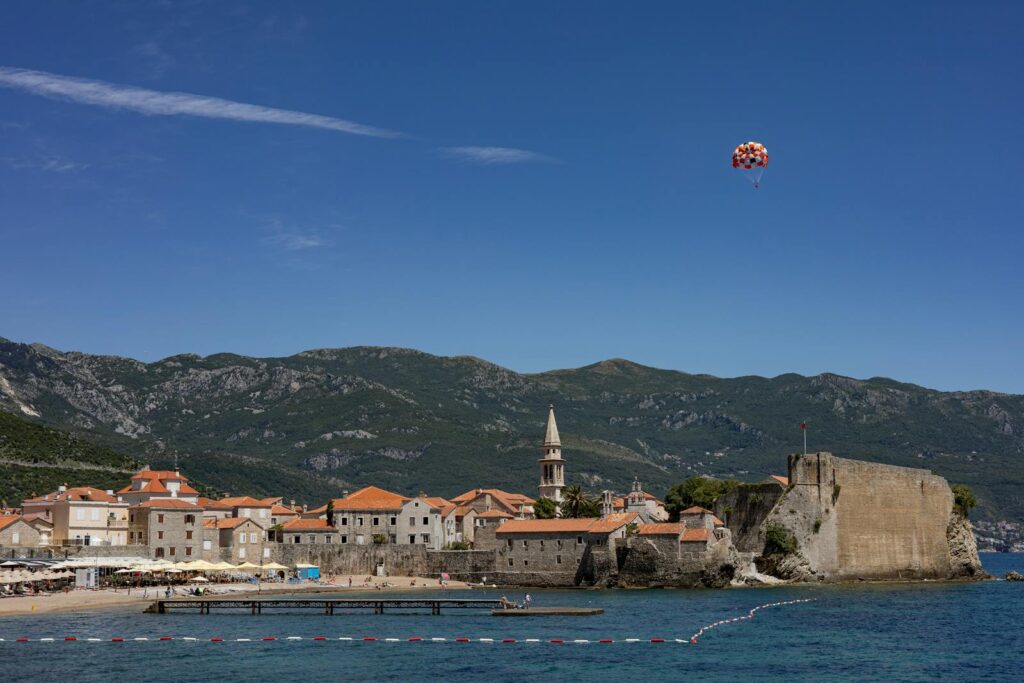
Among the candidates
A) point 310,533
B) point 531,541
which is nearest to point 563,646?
point 531,541

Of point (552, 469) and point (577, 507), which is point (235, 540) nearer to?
point (577, 507)

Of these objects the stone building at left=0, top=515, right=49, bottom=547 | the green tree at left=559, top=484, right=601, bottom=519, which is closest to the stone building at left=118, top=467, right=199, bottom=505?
the stone building at left=0, top=515, right=49, bottom=547

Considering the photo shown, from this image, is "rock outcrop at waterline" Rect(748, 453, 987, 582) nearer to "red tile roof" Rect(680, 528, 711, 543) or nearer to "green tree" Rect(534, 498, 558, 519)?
"red tile roof" Rect(680, 528, 711, 543)

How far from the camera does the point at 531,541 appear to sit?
92688 millimetres

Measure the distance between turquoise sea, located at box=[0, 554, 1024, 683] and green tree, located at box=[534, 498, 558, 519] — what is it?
3378 centimetres

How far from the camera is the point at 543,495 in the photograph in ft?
396

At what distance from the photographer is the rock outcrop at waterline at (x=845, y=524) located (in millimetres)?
90500

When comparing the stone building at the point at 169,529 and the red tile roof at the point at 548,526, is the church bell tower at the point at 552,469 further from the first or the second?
the stone building at the point at 169,529

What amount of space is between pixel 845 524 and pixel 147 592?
167 ft

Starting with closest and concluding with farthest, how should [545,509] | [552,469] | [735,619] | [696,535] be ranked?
[735,619], [696,535], [545,509], [552,469]

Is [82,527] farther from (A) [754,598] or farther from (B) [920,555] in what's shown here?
(B) [920,555]

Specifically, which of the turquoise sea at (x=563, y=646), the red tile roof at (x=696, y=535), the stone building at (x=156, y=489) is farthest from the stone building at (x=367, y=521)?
the turquoise sea at (x=563, y=646)

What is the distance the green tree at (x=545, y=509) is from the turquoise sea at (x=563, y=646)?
33.8 meters

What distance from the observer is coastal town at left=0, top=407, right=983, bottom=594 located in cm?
8669
